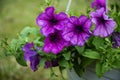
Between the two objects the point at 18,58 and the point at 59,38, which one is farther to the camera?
the point at 18,58

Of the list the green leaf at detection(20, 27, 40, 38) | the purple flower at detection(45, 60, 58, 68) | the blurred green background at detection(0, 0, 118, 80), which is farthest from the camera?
the blurred green background at detection(0, 0, 118, 80)

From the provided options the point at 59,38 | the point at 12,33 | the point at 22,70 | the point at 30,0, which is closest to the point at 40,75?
the point at 22,70

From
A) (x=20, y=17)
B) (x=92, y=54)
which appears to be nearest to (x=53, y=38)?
(x=92, y=54)

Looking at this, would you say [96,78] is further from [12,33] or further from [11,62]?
[12,33]

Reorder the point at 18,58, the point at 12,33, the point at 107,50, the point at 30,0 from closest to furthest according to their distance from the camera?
the point at 107,50, the point at 18,58, the point at 12,33, the point at 30,0

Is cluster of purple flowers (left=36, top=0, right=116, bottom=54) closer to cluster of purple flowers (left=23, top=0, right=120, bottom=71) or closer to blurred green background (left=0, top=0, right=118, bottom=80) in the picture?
cluster of purple flowers (left=23, top=0, right=120, bottom=71)

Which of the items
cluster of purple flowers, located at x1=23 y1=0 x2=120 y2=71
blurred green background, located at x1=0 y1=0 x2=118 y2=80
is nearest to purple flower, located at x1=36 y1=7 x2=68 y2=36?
cluster of purple flowers, located at x1=23 y1=0 x2=120 y2=71

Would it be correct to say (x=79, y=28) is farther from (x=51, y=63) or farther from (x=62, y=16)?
(x=51, y=63)
